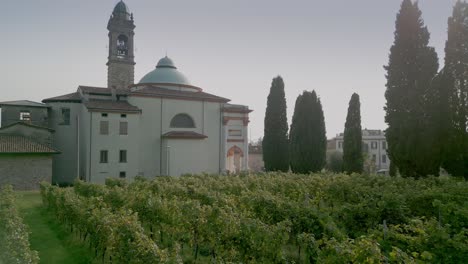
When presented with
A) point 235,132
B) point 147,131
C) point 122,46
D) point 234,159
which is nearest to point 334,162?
point 234,159

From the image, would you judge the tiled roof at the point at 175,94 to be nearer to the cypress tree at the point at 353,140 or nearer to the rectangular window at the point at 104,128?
the rectangular window at the point at 104,128

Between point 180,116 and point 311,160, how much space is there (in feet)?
44.4

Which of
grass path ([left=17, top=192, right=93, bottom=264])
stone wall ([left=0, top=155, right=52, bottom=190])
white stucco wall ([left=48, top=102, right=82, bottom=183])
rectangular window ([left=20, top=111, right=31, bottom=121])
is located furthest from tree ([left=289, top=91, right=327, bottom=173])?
rectangular window ([left=20, top=111, right=31, bottom=121])

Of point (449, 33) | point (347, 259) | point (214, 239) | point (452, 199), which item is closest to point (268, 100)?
point (449, 33)

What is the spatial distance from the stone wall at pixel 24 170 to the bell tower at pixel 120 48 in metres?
16.6

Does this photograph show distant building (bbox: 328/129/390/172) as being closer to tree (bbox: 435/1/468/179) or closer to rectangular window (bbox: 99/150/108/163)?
tree (bbox: 435/1/468/179)

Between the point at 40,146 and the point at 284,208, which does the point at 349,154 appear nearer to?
the point at 284,208

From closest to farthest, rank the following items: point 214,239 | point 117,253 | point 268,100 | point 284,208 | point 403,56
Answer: point 117,253 → point 214,239 → point 284,208 → point 403,56 → point 268,100

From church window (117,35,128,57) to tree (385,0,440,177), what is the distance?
3065 cm

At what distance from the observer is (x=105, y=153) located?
29859 millimetres

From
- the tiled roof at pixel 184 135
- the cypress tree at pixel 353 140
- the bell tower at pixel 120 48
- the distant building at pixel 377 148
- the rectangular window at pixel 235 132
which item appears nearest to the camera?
the cypress tree at pixel 353 140

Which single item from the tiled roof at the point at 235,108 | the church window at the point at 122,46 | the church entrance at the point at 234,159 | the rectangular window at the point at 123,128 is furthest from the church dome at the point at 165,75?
the church entrance at the point at 234,159

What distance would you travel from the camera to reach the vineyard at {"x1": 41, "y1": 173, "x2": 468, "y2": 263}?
6.51 meters

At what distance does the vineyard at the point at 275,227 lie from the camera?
6508 millimetres
